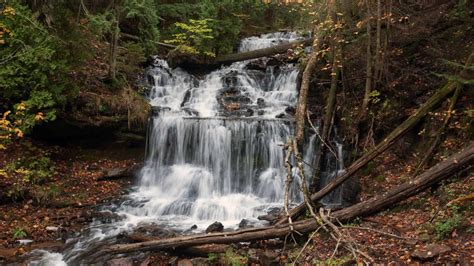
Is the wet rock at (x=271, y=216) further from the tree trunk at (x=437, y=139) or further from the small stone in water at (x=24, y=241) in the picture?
the small stone in water at (x=24, y=241)

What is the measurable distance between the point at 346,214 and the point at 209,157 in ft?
20.2

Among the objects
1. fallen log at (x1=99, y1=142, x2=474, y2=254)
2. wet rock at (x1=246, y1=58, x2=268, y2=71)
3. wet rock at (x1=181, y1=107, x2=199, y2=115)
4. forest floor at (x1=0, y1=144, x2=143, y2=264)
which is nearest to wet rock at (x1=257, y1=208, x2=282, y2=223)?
fallen log at (x1=99, y1=142, x2=474, y2=254)

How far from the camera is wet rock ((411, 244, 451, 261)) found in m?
5.32

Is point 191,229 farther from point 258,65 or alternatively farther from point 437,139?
point 258,65

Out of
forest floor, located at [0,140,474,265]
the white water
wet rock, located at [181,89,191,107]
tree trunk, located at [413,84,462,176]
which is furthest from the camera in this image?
wet rock, located at [181,89,191,107]

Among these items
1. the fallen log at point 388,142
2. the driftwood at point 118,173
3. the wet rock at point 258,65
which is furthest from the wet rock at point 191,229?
the wet rock at point 258,65

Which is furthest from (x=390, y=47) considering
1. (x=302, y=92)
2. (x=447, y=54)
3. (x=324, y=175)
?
(x=324, y=175)

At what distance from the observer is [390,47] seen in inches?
442

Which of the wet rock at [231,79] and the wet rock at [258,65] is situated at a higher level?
the wet rock at [258,65]

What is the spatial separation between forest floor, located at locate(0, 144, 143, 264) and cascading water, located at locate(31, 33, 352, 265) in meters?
0.49

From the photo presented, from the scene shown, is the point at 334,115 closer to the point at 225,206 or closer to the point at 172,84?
the point at 225,206

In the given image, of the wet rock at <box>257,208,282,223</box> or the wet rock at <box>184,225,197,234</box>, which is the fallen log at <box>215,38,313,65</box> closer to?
the wet rock at <box>257,208,282,223</box>

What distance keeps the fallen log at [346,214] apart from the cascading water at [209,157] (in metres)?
1.67

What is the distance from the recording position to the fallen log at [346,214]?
6656 mm
